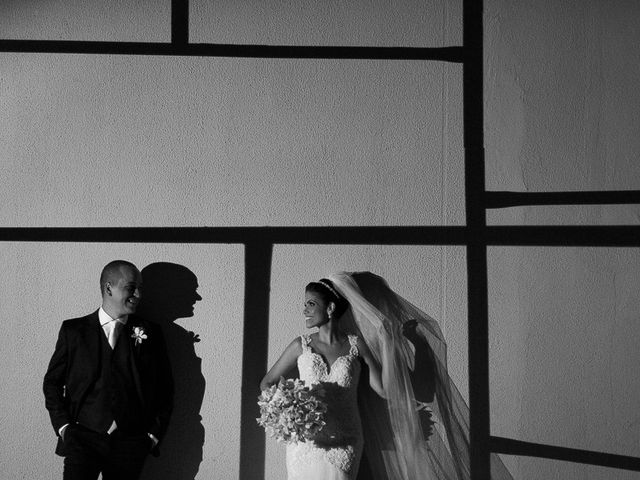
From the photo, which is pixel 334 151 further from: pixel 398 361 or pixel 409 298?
pixel 398 361

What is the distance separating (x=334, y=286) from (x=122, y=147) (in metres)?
1.73

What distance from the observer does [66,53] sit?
20.4 ft

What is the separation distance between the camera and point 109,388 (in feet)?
18.1

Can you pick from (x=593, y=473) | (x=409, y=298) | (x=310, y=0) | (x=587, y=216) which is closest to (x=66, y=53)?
(x=310, y=0)

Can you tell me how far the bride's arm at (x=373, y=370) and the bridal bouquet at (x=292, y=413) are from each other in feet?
1.39

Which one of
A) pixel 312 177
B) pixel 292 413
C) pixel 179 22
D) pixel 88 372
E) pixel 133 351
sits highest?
pixel 179 22

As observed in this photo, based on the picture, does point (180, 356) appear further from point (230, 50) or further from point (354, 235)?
point (230, 50)

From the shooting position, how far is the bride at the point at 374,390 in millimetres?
5582

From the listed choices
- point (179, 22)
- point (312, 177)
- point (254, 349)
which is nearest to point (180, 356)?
point (254, 349)

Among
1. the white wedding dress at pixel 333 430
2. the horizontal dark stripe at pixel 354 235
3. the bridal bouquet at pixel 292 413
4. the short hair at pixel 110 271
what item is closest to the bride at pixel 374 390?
the white wedding dress at pixel 333 430

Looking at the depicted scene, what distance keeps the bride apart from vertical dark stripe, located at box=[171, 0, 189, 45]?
194 centimetres

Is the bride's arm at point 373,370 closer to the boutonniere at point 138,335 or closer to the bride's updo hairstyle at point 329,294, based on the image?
the bride's updo hairstyle at point 329,294

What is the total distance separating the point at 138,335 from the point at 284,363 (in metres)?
0.94

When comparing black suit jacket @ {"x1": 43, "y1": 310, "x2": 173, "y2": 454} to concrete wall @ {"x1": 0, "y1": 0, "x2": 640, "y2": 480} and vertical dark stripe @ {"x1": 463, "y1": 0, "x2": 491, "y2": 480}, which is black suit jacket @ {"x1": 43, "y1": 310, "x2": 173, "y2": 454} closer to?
concrete wall @ {"x1": 0, "y1": 0, "x2": 640, "y2": 480}
